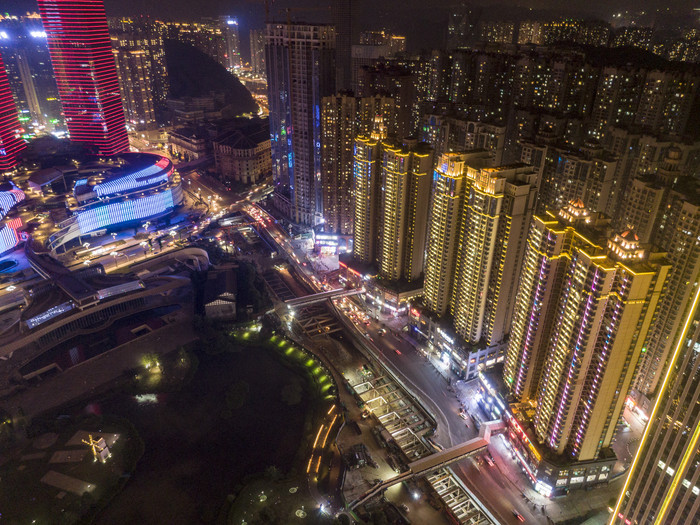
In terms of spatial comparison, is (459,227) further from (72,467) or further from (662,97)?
(72,467)

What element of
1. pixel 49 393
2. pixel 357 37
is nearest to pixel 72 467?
→ pixel 49 393

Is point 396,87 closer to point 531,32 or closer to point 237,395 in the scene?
point 531,32

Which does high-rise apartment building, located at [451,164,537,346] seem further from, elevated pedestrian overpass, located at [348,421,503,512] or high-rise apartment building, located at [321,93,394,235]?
high-rise apartment building, located at [321,93,394,235]

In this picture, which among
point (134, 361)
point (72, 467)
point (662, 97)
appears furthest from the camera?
point (662, 97)

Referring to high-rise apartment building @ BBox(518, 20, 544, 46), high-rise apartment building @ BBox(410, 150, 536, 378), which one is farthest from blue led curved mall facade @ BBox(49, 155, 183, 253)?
high-rise apartment building @ BBox(518, 20, 544, 46)

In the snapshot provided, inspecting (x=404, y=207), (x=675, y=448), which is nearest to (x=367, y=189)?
(x=404, y=207)

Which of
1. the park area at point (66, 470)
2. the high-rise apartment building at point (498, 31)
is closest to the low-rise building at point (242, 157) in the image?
the high-rise apartment building at point (498, 31)

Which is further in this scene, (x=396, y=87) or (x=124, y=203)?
(x=124, y=203)
